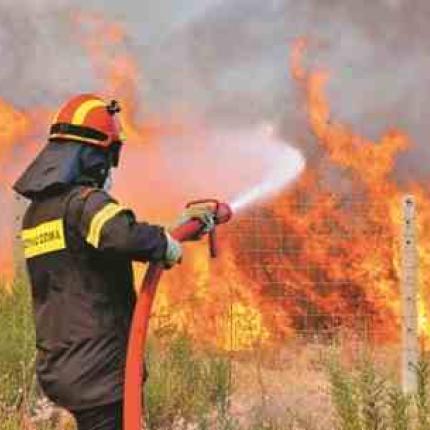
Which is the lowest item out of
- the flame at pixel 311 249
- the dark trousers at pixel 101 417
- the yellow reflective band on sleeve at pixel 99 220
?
the dark trousers at pixel 101 417

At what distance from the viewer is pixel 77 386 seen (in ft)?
12.3

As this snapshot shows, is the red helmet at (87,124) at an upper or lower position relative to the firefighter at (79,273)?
upper

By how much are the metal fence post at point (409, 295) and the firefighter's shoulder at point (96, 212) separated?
3717 mm

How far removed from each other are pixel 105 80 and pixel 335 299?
5191mm

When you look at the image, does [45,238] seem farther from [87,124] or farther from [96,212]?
[87,124]

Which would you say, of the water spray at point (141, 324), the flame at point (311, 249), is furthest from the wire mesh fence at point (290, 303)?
the water spray at point (141, 324)

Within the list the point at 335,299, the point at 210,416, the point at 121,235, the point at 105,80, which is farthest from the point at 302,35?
the point at 121,235

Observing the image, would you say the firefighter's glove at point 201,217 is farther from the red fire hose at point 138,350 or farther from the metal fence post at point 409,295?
the metal fence post at point 409,295

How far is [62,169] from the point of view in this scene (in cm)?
376

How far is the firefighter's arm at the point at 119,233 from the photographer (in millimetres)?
3557

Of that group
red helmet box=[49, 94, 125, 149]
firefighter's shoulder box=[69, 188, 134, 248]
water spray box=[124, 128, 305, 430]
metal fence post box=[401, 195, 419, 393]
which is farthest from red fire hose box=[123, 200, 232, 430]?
metal fence post box=[401, 195, 419, 393]

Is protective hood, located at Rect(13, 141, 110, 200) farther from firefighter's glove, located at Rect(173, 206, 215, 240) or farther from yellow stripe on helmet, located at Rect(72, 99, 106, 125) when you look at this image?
firefighter's glove, located at Rect(173, 206, 215, 240)

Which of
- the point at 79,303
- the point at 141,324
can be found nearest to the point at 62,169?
the point at 79,303

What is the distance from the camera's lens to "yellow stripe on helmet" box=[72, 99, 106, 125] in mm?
3840
